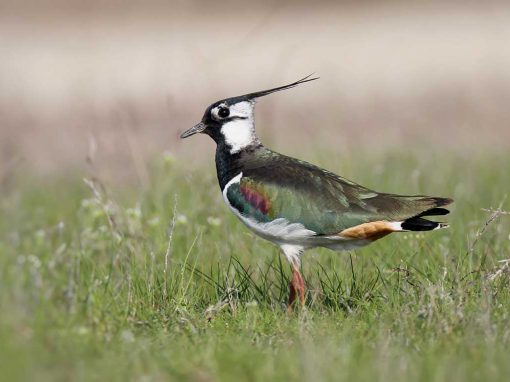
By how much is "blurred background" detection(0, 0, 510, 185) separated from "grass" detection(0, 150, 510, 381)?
120 centimetres

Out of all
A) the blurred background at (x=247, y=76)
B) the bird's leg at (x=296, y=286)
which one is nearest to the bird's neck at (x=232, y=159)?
the bird's leg at (x=296, y=286)

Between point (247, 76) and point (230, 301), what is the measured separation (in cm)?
1088

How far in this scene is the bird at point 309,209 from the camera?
611 centimetres

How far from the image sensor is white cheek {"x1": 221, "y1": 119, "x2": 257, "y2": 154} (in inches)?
269

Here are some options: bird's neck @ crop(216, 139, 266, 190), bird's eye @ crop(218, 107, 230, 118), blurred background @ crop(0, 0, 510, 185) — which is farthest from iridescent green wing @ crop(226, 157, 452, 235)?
blurred background @ crop(0, 0, 510, 185)

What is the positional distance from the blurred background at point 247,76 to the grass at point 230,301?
120 cm

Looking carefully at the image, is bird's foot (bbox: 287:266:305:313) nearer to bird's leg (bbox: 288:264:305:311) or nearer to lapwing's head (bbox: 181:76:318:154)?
bird's leg (bbox: 288:264:305:311)

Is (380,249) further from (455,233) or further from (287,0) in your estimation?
(287,0)

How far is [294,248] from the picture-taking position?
6352 millimetres

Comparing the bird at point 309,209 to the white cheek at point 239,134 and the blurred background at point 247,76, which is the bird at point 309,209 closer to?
the white cheek at point 239,134

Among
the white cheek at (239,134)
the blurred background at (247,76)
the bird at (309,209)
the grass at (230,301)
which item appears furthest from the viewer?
the blurred background at (247,76)

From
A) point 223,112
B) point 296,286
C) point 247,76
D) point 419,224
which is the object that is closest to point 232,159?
point 223,112

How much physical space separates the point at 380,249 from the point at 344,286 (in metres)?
0.85

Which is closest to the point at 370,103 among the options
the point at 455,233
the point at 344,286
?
the point at 455,233
